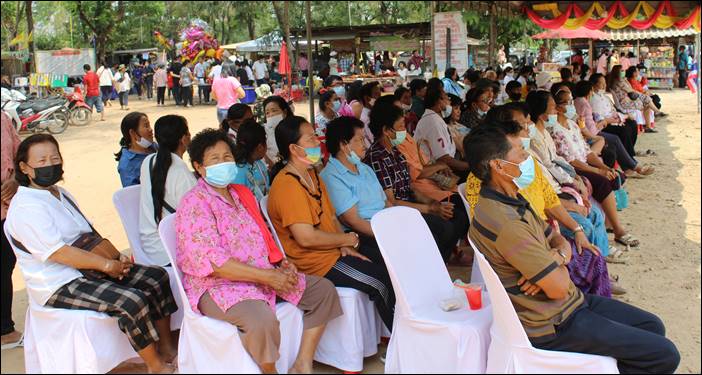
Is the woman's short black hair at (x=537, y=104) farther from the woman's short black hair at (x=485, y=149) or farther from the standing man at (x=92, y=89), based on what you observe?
the standing man at (x=92, y=89)

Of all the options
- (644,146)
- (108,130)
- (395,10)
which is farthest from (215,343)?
(395,10)

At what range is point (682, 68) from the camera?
20.2 metres

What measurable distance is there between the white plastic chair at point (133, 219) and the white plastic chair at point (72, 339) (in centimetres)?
55

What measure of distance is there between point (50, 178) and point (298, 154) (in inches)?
47.1

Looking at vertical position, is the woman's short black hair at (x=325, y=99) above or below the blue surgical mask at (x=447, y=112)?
above

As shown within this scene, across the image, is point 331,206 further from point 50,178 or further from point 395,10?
point 395,10

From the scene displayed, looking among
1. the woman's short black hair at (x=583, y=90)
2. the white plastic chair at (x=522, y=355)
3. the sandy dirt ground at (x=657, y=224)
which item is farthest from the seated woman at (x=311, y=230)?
the woman's short black hair at (x=583, y=90)

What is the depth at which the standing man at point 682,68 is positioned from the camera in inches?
786

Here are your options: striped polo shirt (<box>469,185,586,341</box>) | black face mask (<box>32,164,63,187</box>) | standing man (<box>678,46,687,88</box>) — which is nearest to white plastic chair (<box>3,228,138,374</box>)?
black face mask (<box>32,164,63,187</box>)

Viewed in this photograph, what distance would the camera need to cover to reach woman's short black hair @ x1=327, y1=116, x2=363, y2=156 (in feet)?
12.2

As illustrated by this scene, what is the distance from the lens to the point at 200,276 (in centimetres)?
283

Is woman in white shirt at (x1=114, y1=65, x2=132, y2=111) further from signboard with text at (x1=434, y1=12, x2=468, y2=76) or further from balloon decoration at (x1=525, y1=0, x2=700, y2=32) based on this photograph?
balloon decoration at (x1=525, y1=0, x2=700, y2=32)

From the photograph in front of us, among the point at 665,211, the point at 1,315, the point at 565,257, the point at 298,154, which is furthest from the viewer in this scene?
the point at 665,211

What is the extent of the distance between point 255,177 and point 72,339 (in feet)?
5.74
